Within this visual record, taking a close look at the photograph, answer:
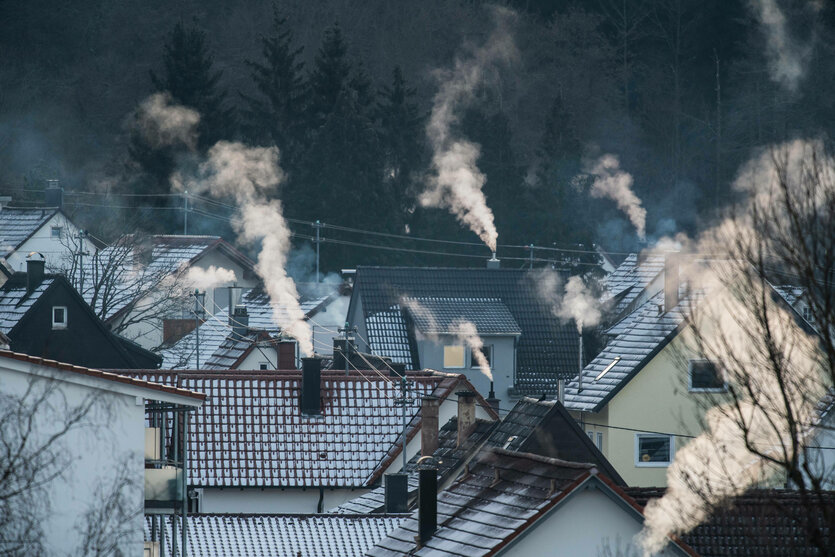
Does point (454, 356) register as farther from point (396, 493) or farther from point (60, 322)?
point (396, 493)

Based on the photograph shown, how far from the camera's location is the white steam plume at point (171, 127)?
69062mm

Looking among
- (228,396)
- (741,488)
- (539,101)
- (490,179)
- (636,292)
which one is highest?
(539,101)

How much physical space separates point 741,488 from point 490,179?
180 feet

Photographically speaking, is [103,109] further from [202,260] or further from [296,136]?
[202,260]

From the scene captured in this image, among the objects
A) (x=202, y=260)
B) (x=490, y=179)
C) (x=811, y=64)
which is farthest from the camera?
(x=811, y=64)

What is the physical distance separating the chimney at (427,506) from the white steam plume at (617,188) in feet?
180

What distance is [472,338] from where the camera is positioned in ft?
152

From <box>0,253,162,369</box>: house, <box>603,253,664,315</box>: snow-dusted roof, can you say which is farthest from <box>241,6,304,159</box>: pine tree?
<box>0,253,162,369</box>: house

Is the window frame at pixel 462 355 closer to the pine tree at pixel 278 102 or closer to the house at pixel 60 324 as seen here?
the house at pixel 60 324

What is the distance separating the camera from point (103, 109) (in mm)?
76812

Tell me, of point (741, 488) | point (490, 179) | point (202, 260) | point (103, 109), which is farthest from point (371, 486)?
point (103, 109)

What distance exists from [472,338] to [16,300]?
43.1 feet

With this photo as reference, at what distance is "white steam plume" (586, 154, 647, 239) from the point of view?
7297cm

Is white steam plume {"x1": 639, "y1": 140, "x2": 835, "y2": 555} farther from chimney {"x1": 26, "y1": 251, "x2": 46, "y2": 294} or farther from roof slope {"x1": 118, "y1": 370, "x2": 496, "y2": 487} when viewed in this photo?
chimney {"x1": 26, "y1": 251, "x2": 46, "y2": 294}
